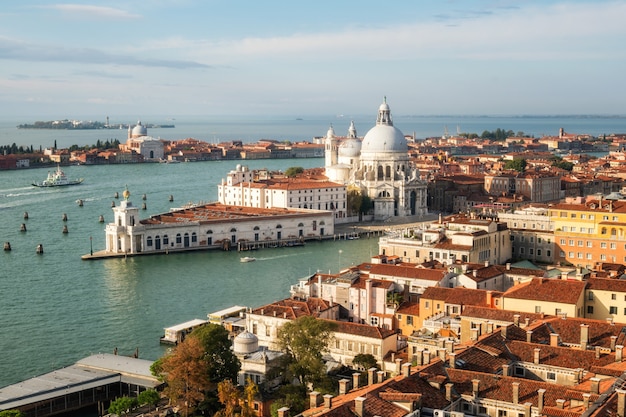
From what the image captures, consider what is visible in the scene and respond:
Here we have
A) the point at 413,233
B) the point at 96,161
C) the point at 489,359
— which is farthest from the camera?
the point at 96,161

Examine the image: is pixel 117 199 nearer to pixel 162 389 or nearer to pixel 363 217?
pixel 363 217

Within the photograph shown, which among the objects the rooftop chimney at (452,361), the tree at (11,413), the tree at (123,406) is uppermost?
the rooftop chimney at (452,361)

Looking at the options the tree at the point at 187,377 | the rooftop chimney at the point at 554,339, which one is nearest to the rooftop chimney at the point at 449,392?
the rooftop chimney at the point at 554,339

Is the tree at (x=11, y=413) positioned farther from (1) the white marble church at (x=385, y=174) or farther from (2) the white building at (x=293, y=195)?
(1) the white marble church at (x=385, y=174)

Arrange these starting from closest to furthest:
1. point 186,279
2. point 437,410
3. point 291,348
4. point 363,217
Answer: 1. point 437,410
2. point 291,348
3. point 186,279
4. point 363,217

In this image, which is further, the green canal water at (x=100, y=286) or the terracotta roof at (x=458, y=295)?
the green canal water at (x=100, y=286)

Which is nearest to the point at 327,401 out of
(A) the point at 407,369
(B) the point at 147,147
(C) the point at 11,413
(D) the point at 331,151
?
(A) the point at 407,369

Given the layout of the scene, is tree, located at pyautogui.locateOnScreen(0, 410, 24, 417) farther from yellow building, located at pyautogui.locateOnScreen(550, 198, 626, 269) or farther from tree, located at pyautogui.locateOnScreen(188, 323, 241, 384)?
yellow building, located at pyautogui.locateOnScreen(550, 198, 626, 269)

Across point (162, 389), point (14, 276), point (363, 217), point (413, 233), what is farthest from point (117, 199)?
point (162, 389)
